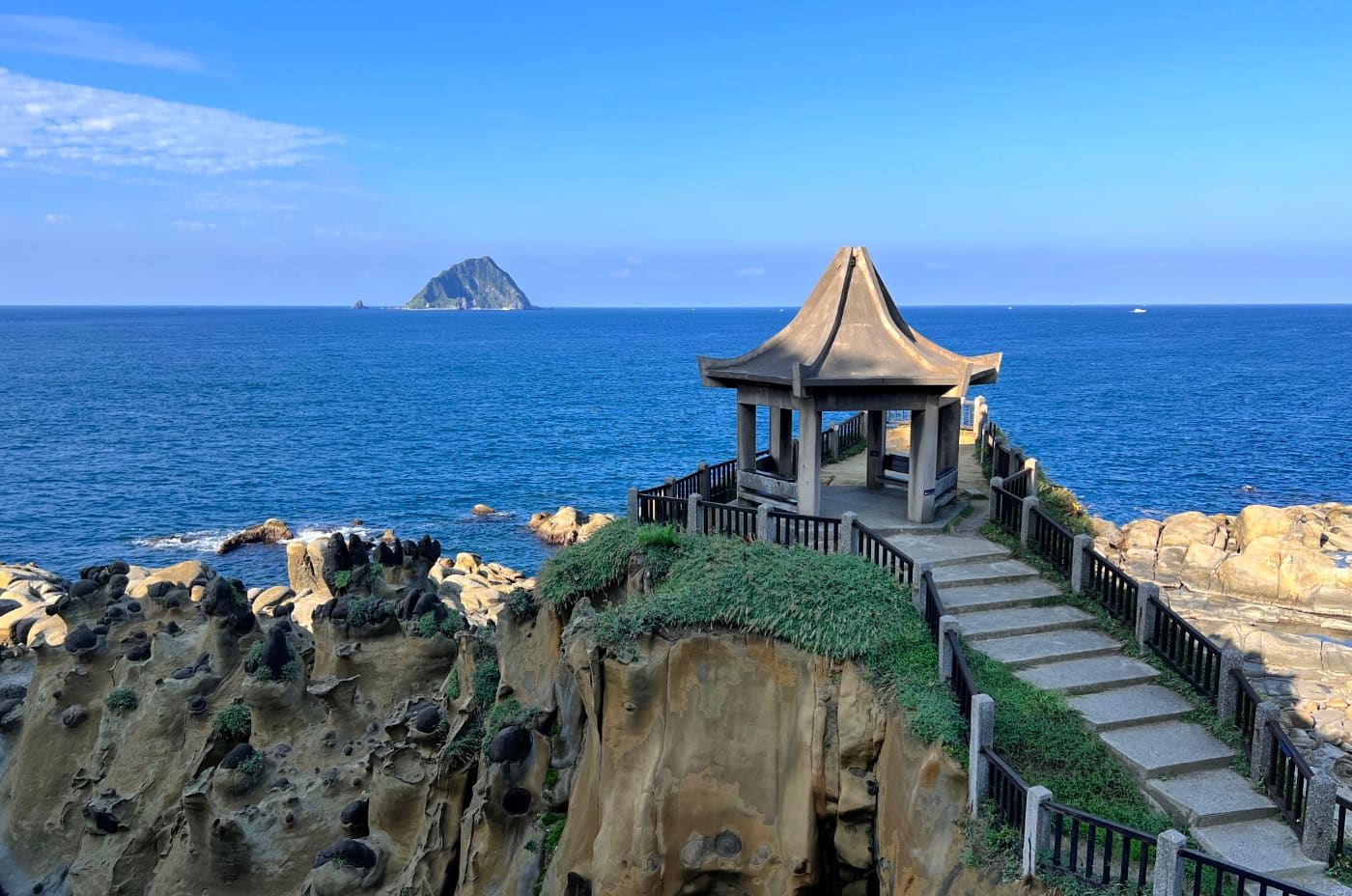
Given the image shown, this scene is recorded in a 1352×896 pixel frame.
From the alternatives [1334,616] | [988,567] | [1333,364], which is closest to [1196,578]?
[1334,616]

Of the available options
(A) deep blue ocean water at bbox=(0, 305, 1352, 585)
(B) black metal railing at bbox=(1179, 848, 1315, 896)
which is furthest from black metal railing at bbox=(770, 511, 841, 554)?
(A) deep blue ocean water at bbox=(0, 305, 1352, 585)

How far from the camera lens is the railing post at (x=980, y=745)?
1178cm

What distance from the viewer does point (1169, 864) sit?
32.4ft

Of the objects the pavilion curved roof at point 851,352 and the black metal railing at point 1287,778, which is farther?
the pavilion curved roof at point 851,352

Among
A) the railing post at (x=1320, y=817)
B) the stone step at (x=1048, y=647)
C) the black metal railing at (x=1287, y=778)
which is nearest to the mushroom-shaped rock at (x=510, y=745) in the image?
the stone step at (x=1048, y=647)

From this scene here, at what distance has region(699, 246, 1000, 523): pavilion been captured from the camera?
19406 millimetres

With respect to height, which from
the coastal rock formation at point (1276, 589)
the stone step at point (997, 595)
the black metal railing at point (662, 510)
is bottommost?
the coastal rock formation at point (1276, 589)

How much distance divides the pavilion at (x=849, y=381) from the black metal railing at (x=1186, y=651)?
606cm

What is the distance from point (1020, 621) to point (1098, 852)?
219 inches

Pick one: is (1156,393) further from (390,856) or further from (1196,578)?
(390,856)

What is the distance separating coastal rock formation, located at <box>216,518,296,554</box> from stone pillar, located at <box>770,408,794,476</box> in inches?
1481

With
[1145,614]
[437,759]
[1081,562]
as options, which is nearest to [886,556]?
[1081,562]

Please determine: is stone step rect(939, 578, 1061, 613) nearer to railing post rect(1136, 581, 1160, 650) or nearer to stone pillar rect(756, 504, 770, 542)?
railing post rect(1136, 581, 1160, 650)

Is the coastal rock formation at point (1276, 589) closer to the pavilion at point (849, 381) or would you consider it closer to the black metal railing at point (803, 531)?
the pavilion at point (849, 381)
